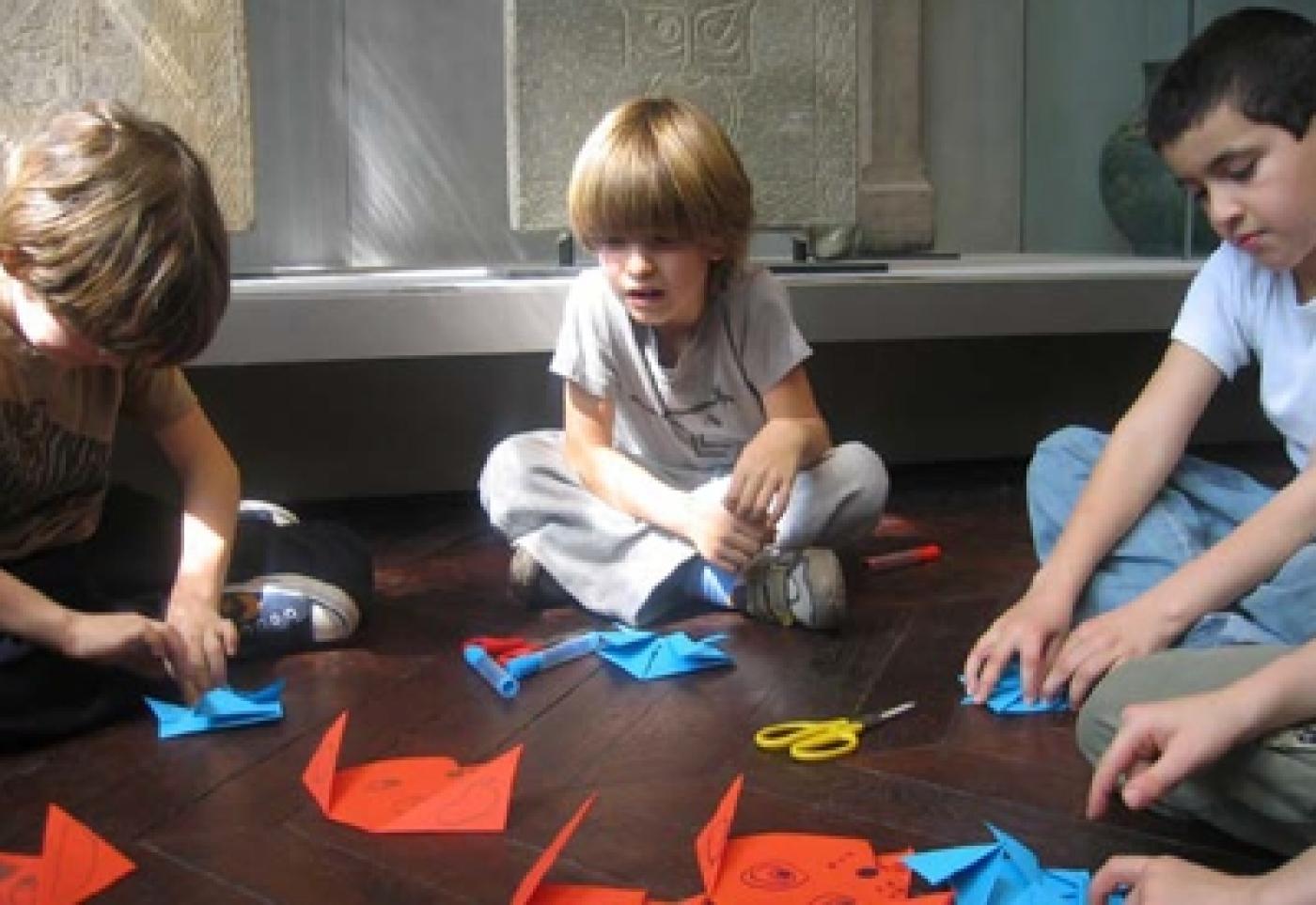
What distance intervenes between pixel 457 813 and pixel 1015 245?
7.38 ft

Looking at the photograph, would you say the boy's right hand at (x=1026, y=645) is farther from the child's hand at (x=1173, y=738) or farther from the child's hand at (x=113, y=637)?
the child's hand at (x=113, y=637)

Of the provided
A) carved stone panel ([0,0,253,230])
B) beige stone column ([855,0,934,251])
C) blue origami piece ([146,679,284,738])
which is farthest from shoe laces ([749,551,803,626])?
beige stone column ([855,0,934,251])

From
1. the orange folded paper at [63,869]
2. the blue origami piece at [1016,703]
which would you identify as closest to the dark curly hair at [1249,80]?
the blue origami piece at [1016,703]

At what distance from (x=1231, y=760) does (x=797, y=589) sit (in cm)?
66

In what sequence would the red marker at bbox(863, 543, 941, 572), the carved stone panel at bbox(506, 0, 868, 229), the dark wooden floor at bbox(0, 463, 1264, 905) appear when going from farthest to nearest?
the carved stone panel at bbox(506, 0, 868, 229), the red marker at bbox(863, 543, 941, 572), the dark wooden floor at bbox(0, 463, 1264, 905)

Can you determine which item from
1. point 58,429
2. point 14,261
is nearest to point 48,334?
point 14,261

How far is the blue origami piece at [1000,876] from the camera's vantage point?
881 mm

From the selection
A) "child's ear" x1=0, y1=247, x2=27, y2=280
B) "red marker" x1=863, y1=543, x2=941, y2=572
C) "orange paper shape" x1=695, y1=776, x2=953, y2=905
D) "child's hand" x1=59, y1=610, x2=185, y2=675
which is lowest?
"red marker" x1=863, y1=543, x2=941, y2=572

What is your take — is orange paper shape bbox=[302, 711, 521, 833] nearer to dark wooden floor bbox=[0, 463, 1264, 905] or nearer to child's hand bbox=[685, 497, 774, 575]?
dark wooden floor bbox=[0, 463, 1264, 905]

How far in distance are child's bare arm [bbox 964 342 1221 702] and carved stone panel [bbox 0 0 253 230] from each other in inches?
50.9

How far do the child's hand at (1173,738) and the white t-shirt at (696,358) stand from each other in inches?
31.5

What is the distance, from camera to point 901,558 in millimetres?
1830

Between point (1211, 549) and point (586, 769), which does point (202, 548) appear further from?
point (1211, 549)

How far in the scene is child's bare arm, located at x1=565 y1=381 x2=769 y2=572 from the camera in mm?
1499
